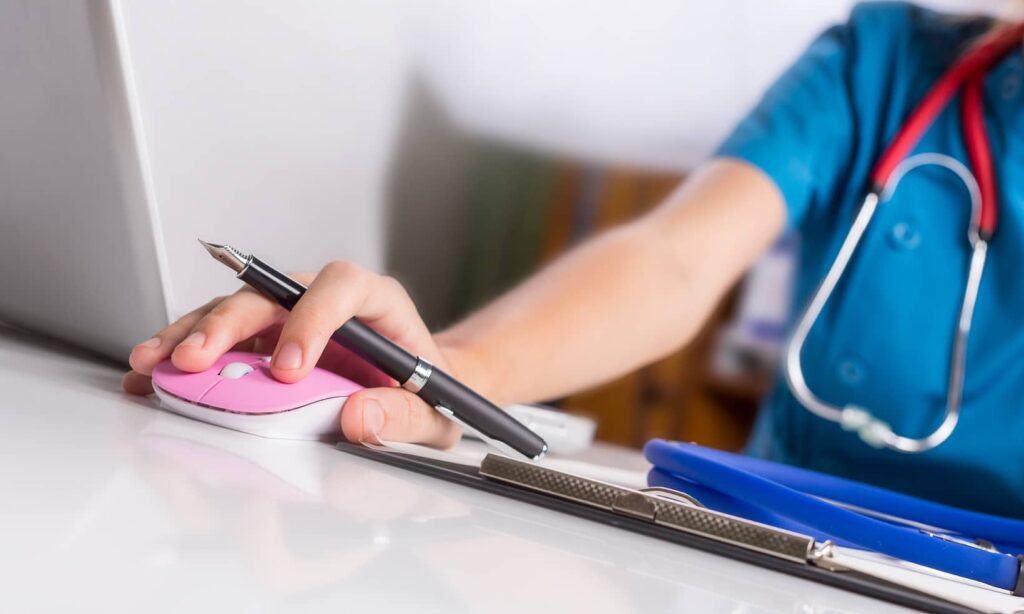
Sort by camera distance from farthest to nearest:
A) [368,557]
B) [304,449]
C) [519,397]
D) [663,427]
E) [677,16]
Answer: [663,427], [677,16], [519,397], [304,449], [368,557]

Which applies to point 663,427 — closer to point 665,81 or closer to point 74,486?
point 665,81

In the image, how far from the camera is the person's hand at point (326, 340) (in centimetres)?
45

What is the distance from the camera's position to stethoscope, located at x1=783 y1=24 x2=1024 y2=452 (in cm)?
83

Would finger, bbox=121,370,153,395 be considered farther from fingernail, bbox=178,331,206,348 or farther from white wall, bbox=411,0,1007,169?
white wall, bbox=411,0,1007,169

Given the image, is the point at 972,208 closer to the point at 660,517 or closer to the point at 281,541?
the point at 660,517

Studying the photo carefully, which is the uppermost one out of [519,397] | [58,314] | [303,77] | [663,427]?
[303,77]

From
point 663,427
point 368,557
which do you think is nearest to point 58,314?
point 368,557

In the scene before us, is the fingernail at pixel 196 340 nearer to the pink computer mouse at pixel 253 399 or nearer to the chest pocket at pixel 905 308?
the pink computer mouse at pixel 253 399

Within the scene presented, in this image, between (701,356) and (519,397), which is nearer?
(519,397)

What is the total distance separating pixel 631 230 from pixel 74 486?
525 mm

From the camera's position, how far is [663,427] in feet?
5.77

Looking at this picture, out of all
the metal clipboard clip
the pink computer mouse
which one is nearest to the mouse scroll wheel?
the pink computer mouse

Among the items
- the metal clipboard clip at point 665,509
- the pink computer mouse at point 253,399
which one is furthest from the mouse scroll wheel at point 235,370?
the metal clipboard clip at point 665,509

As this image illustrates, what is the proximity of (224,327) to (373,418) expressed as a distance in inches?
3.1
